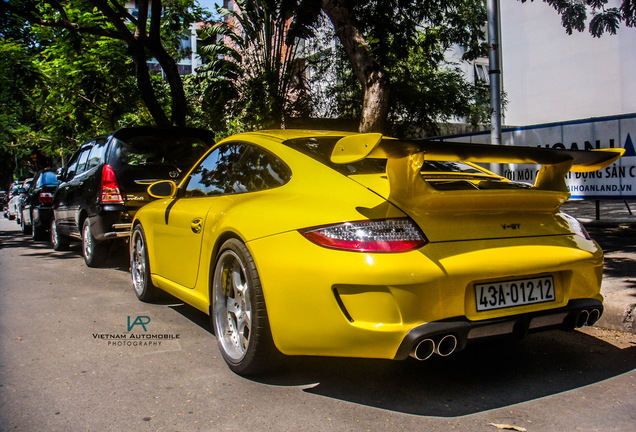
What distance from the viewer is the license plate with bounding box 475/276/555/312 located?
3002 millimetres

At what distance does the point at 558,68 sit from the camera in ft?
85.1

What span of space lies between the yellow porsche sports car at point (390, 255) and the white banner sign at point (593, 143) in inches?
266

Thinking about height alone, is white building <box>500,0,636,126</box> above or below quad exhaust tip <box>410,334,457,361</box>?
above

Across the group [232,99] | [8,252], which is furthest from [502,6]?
[8,252]

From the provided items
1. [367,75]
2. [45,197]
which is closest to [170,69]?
[45,197]

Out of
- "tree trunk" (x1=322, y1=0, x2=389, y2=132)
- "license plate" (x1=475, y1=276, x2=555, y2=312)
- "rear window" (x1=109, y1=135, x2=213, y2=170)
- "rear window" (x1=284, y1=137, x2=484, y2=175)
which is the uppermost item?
"tree trunk" (x1=322, y1=0, x2=389, y2=132)

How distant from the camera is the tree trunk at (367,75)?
7.75 meters

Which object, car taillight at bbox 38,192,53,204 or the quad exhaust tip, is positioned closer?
the quad exhaust tip

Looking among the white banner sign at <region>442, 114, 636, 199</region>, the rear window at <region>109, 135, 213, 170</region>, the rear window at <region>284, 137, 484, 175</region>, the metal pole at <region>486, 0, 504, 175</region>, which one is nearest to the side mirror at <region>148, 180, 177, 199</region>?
the rear window at <region>284, 137, 484, 175</region>

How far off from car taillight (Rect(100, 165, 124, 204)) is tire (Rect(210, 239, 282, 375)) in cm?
382

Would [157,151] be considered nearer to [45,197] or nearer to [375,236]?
[375,236]

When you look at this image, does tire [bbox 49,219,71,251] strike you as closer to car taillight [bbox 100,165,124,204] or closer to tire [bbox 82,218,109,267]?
tire [bbox 82,218,109,267]

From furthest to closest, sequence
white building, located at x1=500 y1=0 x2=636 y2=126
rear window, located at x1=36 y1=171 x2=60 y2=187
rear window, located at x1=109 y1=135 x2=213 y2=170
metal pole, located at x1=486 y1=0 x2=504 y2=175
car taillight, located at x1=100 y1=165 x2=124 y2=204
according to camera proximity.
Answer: white building, located at x1=500 y1=0 x2=636 y2=126
rear window, located at x1=36 y1=171 x2=60 y2=187
metal pole, located at x1=486 y1=0 x2=504 y2=175
rear window, located at x1=109 y1=135 x2=213 y2=170
car taillight, located at x1=100 y1=165 x2=124 y2=204

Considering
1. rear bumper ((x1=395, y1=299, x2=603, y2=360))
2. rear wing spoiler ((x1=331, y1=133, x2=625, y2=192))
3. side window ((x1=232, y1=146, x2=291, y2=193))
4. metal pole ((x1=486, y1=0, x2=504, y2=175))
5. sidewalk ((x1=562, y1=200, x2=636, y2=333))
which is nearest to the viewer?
rear bumper ((x1=395, y1=299, x2=603, y2=360))
